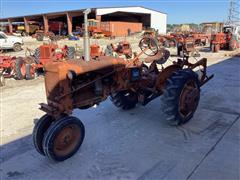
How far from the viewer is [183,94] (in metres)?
4.19

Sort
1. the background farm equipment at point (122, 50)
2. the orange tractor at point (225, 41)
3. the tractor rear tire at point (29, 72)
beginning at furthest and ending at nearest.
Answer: the orange tractor at point (225, 41) → the background farm equipment at point (122, 50) → the tractor rear tire at point (29, 72)

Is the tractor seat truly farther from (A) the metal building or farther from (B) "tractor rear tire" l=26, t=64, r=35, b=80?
(A) the metal building

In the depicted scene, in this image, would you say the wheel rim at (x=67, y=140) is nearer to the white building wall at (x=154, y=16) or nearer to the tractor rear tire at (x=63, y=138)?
the tractor rear tire at (x=63, y=138)

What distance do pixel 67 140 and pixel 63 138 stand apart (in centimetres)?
9

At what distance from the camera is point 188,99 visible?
14.0 feet

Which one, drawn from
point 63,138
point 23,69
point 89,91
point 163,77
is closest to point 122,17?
point 23,69

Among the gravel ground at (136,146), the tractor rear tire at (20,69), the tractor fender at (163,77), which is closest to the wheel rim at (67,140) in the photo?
the gravel ground at (136,146)

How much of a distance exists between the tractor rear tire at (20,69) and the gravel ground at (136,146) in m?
2.96

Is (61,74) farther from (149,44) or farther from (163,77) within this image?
(149,44)

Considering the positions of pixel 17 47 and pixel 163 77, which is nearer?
pixel 163 77

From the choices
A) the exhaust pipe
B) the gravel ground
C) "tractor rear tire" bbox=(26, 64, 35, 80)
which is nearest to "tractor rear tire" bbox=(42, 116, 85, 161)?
the gravel ground

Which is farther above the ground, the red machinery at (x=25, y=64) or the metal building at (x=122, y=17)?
the metal building at (x=122, y=17)

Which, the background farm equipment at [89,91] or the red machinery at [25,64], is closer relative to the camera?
the background farm equipment at [89,91]

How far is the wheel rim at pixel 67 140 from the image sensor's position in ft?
10.2
